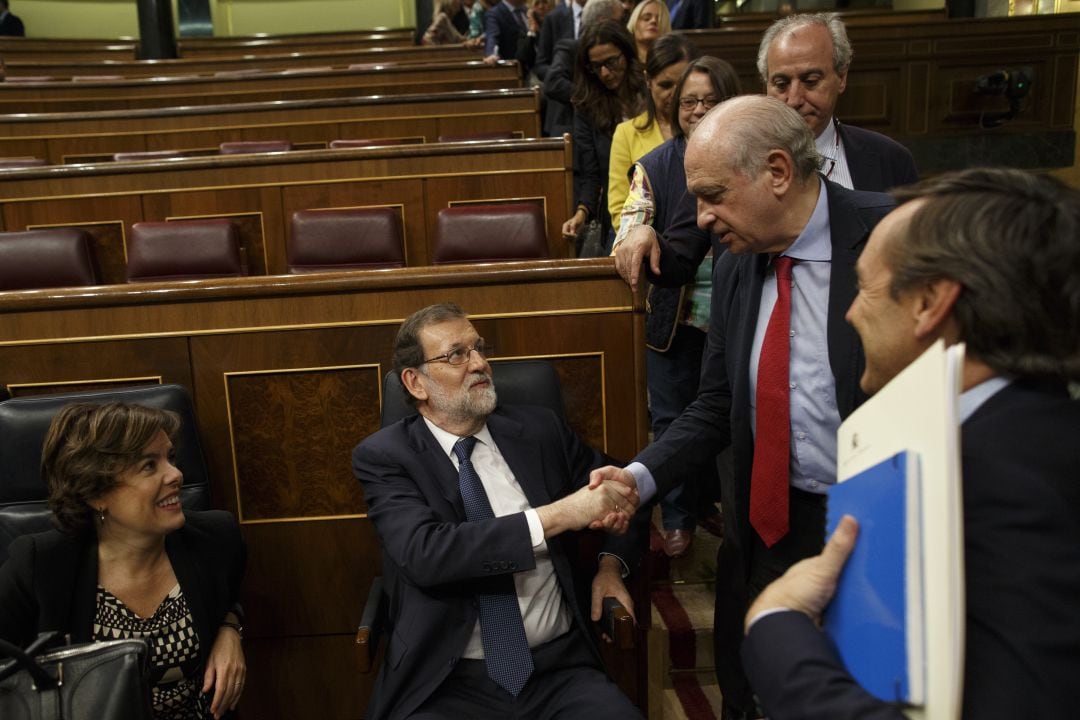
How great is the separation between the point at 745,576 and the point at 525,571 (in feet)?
1.01

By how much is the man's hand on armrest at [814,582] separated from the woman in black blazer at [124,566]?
944 mm

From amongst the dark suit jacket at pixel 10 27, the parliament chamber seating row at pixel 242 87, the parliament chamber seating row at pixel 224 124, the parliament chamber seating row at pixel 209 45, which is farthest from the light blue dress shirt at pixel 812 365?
the dark suit jacket at pixel 10 27

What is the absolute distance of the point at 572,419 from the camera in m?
1.66

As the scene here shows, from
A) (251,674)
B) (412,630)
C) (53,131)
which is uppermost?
(53,131)

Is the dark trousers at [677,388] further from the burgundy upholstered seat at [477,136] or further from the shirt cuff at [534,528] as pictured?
the burgundy upholstered seat at [477,136]

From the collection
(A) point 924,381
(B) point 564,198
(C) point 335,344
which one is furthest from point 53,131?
(A) point 924,381

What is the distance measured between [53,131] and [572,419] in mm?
3224

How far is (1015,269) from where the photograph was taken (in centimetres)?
62

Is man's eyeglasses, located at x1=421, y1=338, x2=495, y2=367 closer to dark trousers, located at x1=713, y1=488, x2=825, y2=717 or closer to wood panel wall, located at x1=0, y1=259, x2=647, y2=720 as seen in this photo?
wood panel wall, located at x1=0, y1=259, x2=647, y2=720

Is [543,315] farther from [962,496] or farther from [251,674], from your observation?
[962,496]

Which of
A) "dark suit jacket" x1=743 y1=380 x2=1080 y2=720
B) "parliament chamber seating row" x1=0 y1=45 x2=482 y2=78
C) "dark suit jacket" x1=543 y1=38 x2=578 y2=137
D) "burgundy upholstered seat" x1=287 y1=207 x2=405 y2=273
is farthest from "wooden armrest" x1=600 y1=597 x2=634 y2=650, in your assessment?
"parliament chamber seating row" x1=0 y1=45 x2=482 y2=78

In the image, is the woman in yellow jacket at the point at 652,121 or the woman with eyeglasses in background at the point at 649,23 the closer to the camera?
the woman in yellow jacket at the point at 652,121

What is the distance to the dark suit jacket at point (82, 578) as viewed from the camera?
126 cm

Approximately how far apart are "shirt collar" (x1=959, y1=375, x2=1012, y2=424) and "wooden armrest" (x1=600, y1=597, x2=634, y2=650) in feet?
2.39
